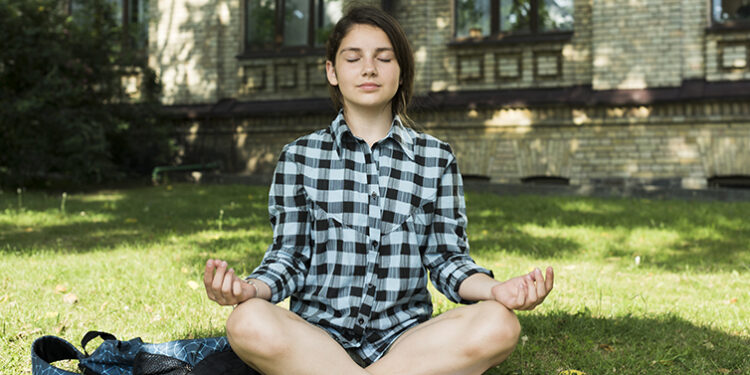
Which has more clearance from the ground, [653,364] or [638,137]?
[638,137]

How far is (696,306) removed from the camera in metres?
3.78

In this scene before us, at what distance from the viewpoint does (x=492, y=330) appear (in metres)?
2.16

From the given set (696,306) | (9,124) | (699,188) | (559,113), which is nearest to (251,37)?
(9,124)

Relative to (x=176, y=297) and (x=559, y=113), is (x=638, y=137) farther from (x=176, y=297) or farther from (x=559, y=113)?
(x=176, y=297)

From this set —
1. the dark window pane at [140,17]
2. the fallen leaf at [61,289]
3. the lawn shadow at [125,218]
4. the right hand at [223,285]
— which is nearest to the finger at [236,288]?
the right hand at [223,285]

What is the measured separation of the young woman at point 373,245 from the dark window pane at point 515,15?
8.42 metres

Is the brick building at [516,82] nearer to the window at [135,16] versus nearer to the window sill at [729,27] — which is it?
the window sill at [729,27]

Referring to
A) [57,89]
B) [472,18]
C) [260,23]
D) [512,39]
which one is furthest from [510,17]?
[57,89]

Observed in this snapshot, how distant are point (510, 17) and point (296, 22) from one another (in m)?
3.76

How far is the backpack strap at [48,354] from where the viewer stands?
2.31 meters

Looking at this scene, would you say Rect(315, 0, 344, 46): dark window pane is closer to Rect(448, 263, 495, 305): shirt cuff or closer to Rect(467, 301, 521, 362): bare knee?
Rect(448, 263, 495, 305): shirt cuff

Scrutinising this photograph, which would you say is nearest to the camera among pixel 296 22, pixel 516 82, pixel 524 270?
pixel 524 270

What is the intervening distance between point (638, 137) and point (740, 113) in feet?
4.27

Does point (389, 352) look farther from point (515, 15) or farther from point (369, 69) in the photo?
point (515, 15)
